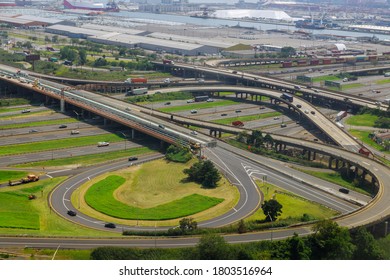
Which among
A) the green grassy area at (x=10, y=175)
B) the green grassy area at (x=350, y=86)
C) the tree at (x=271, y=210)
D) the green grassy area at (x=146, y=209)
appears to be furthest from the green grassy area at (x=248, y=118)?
the tree at (x=271, y=210)

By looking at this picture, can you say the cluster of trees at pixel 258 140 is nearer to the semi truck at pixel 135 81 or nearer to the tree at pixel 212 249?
the tree at pixel 212 249

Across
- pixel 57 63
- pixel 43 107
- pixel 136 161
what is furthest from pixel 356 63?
pixel 136 161

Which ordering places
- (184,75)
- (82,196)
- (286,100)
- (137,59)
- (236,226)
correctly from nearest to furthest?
(236,226)
(82,196)
(286,100)
(184,75)
(137,59)

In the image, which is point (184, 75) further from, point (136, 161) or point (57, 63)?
point (136, 161)

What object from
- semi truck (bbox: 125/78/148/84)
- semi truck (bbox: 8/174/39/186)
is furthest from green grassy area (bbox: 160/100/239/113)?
semi truck (bbox: 8/174/39/186)

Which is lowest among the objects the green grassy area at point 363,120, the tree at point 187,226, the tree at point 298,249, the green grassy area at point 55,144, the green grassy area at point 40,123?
the green grassy area at point 55,144

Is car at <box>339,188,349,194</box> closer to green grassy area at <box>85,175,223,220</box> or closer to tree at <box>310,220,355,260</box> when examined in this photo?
green grassy area at <box>85,175,223,220</box>
